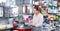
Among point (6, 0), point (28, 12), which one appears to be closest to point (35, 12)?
point (28, 12)

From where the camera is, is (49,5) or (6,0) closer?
(6,0)

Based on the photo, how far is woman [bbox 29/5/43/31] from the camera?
1.27 meters

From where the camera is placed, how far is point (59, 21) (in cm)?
135

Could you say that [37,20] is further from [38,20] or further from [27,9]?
[27,9]

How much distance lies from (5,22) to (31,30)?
25 centimetres

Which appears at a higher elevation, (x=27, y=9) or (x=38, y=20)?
(x=27, y=9)

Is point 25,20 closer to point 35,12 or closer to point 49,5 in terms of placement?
point 35,12

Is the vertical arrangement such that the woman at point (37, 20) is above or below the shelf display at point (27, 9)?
below

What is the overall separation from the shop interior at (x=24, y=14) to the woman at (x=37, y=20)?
0.10 ft

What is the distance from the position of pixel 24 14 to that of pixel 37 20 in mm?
137

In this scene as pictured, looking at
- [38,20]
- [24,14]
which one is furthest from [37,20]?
[24,14]

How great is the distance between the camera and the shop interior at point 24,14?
1190 millimetres

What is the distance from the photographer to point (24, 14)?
4.09 feet

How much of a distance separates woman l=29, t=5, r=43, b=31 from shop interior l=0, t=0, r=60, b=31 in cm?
3
